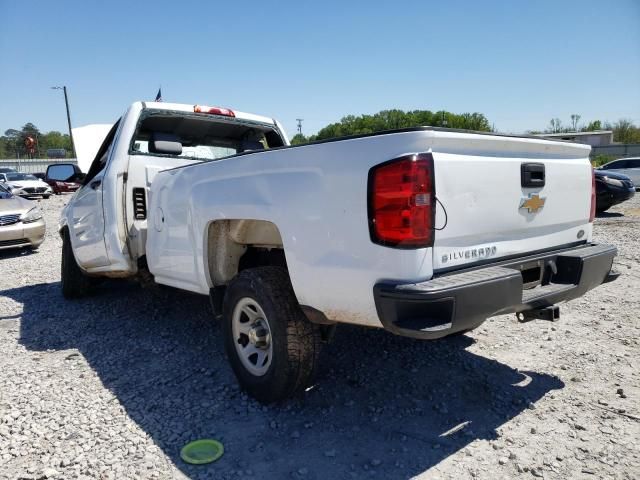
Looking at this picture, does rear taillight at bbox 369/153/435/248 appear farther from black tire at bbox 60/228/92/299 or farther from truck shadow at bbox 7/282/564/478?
black tire at bbox 60/228/92/299

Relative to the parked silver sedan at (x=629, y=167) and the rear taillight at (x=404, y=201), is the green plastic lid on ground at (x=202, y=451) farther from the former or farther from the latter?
the parked silver sedan at (x=629, y=167)

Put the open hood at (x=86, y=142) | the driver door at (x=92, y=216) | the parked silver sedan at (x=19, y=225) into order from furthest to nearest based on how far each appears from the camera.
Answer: the parked silver sedan at (x=19, y=225) < the open hood at (x=86, y=142) < the driver door at (x=92, y=216)

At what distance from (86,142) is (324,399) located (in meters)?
4.19

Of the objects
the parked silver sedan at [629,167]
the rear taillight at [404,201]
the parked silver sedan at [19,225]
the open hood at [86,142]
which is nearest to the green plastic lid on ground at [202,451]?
the rear taillight at [404,201]

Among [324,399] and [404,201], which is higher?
[404,201]

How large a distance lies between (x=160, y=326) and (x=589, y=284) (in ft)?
12.5

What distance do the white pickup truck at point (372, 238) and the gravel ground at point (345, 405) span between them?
1.31 feet

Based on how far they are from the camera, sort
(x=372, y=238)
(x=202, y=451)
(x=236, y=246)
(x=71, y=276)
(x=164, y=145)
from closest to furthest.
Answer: (x=372, y=238), (x=202, y=451), (x=236, y=246), (x=164, y=145), (x=71, y=276)

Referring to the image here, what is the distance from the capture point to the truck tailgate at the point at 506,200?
2318mm

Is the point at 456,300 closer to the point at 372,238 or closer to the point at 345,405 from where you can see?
the point at 372,238

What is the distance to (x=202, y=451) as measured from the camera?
2588 mm

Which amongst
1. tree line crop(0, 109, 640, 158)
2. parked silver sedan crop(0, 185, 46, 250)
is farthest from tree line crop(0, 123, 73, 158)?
parked silver sedan crop(0, 185, 46, 250)

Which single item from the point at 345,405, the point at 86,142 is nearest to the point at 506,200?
the point at 345,405

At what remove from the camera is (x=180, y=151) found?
4863mm
